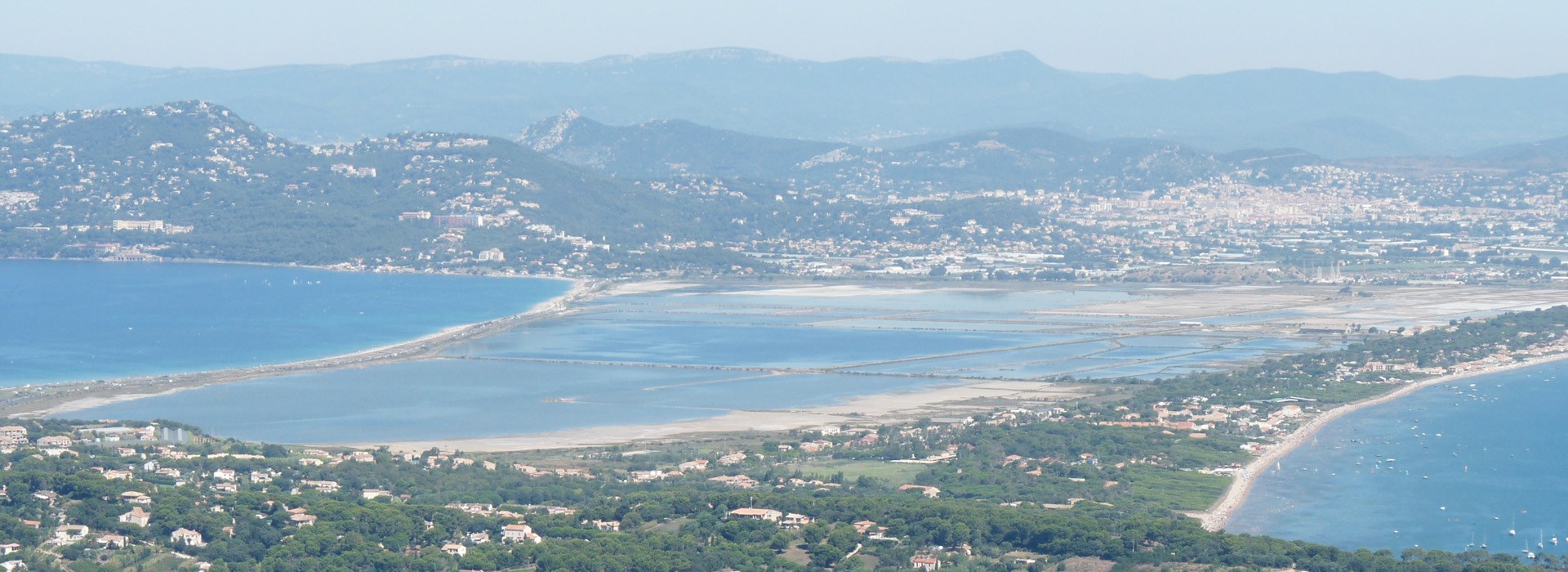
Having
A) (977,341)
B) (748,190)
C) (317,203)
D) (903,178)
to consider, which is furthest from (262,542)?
(903,178)

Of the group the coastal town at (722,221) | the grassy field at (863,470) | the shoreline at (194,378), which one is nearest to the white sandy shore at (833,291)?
the coastal town at (722,221)

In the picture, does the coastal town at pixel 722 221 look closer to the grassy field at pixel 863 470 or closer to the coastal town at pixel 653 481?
the coastal town at pixel 653 481

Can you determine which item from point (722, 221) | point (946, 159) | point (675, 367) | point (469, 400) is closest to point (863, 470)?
point (469, 400)

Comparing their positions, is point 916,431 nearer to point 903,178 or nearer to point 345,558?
point 345,558

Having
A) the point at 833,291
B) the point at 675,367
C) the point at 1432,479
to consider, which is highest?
the point at 833,291

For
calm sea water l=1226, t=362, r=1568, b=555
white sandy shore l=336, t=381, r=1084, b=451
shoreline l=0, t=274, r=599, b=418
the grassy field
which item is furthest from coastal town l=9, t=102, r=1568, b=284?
the grassy field

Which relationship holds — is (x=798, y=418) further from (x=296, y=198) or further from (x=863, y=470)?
(x=296, y=198)
